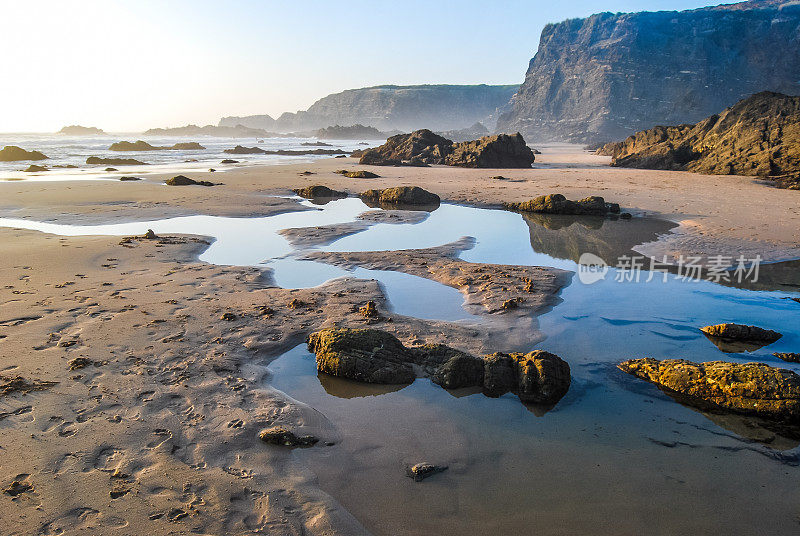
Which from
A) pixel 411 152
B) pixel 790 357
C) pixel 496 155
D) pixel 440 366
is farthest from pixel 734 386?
pixel 411 152

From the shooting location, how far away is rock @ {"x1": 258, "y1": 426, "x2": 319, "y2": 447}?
370 cm

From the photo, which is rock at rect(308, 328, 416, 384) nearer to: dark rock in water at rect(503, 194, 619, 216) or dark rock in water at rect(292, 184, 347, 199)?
dark rock in water at rect(503, 194, 619, 216)

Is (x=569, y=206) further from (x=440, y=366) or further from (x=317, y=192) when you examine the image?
(x=440, y=366)

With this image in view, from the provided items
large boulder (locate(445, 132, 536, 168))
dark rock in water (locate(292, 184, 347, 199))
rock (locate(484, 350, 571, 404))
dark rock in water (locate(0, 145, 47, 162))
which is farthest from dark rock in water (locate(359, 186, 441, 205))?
dark rock in water (locate(0, 145, 47, 162))

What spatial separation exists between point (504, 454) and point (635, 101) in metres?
98.8

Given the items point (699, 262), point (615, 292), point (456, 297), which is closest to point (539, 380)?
point (456, 297)

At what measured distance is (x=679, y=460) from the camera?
3645 millimetres

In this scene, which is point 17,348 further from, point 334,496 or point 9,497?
point 334,496

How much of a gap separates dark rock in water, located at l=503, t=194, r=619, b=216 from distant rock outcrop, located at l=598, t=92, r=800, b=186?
41.5 ft

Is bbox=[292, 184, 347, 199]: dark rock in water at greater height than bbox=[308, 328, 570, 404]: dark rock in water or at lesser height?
greater

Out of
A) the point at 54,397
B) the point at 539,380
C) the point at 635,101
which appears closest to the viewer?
the point at 54,397

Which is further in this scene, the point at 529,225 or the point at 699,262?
the point at 529,225

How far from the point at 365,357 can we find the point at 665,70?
4085 inches

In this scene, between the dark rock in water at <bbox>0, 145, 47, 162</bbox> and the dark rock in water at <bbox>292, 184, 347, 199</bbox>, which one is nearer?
the dark rock in water at <bbox>292, 184, 347, 199</bbox>
